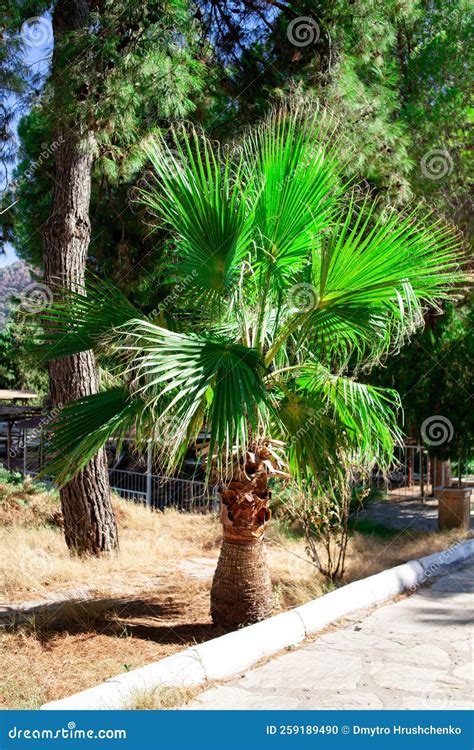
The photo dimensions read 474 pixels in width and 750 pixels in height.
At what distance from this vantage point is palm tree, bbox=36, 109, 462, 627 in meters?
5.08

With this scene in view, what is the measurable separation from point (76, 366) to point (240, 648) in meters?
Answer: 4.44

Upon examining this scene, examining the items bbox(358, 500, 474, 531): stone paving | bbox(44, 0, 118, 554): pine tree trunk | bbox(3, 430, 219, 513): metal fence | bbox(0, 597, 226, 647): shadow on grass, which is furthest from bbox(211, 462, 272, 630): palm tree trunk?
bbox(3, 430, 219, 513): metal fence

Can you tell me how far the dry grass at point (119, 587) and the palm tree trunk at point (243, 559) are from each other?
26cm

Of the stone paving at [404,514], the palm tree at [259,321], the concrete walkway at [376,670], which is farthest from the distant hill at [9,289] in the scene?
the concrete walkway at [376,670]

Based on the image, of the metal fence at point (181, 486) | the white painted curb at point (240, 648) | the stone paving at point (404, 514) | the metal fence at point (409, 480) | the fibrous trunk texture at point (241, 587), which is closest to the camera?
the white painted curb at point (240, 648)

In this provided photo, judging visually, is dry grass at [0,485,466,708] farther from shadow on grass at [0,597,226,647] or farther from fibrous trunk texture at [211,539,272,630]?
fibrous trunk texture at [211,539,272,630]

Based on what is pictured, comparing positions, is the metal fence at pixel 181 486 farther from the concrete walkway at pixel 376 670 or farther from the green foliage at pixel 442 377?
the concrete walkway at pixel 376 670

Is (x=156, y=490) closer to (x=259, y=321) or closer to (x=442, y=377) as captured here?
(x=442, y=377)

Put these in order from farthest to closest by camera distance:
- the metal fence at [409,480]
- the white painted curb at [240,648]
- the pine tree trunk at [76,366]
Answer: the metal fence at [409,480]
the pine tree trunk at [76,366]
the white painted curb at [240,648]

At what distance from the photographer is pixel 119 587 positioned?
719 cm

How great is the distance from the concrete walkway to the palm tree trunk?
56 centimetres

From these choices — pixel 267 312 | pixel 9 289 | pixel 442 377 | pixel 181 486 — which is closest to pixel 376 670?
pixel 267 312

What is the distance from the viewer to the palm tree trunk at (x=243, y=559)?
18.3 ft

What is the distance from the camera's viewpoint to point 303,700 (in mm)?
4199
